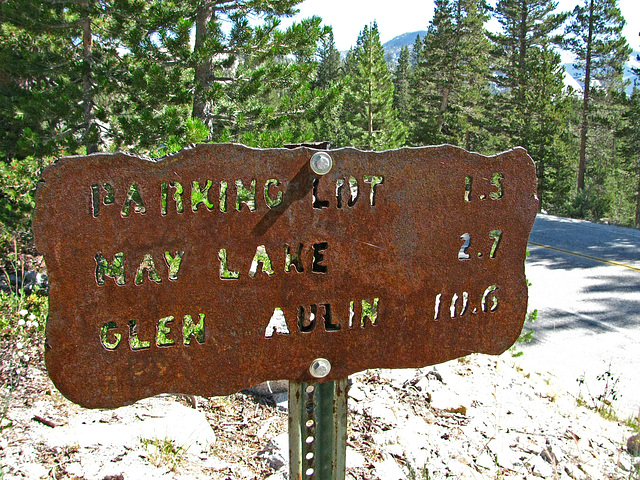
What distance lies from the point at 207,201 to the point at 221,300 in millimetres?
272

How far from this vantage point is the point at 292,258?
140 cm

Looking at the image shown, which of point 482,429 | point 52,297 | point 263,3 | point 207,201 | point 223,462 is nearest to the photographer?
point 52,297

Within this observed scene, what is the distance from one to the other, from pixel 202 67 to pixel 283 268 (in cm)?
631

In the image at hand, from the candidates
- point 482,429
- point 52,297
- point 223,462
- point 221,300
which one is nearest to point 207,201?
point 221,300

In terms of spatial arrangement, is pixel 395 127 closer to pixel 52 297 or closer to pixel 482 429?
pixel 482 429

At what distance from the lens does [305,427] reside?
5.13 ft

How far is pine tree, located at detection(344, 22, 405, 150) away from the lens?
1947 cm

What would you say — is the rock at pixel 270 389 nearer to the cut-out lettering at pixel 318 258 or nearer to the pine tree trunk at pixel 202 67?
the cut-out lettering at pixel 318 258

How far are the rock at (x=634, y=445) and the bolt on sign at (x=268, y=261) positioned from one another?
2131 millimetres

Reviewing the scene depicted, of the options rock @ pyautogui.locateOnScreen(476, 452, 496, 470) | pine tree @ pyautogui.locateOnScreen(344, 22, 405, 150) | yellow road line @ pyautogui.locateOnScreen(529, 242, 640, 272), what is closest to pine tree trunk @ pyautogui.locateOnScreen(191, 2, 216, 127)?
rock @ pyautogui.locateOnScreen(476, 452, 496, 470)

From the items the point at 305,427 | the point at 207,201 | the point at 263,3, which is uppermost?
the point at 263,3

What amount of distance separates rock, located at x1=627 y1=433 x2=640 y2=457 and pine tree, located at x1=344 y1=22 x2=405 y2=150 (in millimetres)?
16047

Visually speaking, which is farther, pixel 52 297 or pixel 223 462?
pixel 223 462

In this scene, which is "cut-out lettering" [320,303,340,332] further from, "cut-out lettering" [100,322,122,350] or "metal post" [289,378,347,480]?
"cut-out lettering" [100,322,122,350]
